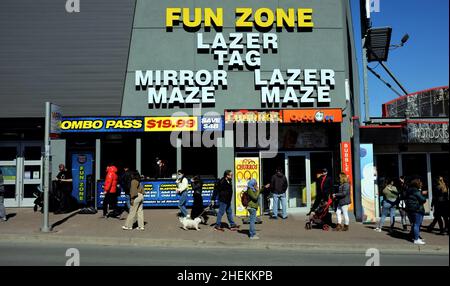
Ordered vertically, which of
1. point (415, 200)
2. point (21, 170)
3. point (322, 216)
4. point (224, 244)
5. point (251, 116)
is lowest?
point (224, 244)

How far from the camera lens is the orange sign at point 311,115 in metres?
15.8

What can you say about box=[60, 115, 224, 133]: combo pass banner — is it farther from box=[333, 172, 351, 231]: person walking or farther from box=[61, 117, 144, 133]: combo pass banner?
box=[333, 172, 351, 231]: person walking

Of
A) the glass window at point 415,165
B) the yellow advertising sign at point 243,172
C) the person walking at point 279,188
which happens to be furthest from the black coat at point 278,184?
the glass window at point 415,165

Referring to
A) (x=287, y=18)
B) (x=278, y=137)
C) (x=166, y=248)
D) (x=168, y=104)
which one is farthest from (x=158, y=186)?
(x=287, y=18)

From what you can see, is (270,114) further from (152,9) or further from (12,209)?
(12,209)

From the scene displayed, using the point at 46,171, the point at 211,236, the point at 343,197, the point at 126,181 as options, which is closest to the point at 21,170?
the point at 126,181

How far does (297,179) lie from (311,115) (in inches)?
111

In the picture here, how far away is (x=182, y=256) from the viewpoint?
906cm

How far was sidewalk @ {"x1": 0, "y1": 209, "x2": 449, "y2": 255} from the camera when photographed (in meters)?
10.4

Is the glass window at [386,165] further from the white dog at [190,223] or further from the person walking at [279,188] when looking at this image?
the white dog at [190,223]

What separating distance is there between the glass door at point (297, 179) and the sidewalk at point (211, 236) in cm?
309

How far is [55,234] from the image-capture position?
11266mm

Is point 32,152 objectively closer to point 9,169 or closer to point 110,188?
point 9,169
